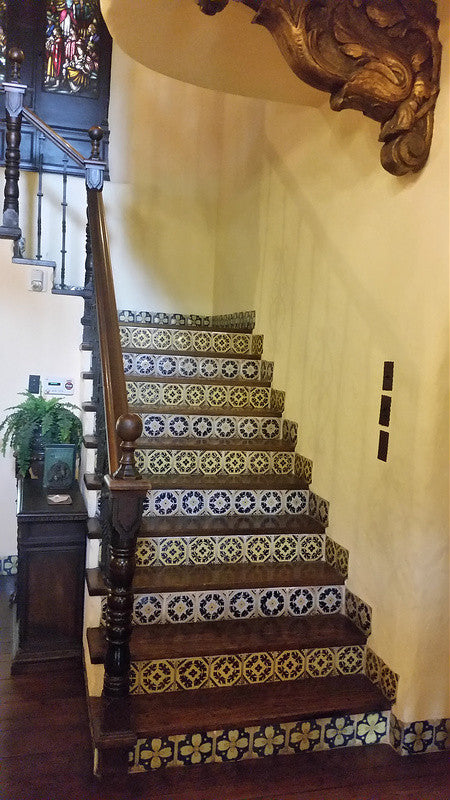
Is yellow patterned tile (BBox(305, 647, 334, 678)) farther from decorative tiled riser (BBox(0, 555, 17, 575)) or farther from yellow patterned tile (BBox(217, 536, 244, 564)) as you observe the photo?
decorative tiled riser (BBox(0, 555, 17, 575))

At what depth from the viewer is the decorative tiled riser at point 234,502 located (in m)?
3.03

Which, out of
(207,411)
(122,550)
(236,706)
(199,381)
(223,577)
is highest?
(199,381)

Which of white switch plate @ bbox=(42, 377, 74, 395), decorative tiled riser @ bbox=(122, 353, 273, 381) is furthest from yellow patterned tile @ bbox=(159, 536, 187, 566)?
white switch plate @ bbox=(42, 377, 74, 395)

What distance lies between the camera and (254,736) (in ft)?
7.55

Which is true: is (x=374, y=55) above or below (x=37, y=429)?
above

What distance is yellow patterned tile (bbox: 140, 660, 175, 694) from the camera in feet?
7.77

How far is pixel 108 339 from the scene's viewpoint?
8.54 ft

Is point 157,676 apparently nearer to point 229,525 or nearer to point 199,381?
point 229,525

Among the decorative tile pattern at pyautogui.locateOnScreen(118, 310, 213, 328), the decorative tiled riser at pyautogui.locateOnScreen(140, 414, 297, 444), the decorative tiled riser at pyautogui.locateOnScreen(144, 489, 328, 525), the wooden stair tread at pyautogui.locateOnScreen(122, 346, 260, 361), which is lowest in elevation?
the decorative tiled riser at pyautogui.locateOnScreen(144, 489, 328, 525)

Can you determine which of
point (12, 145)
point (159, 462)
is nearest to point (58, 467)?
point (159, 462)

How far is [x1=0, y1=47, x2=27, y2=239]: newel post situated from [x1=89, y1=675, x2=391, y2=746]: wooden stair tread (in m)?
2.52

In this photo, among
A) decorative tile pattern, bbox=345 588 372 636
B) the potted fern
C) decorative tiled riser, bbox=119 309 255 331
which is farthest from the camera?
decorative tiled riser, bbox=119 309 255 331

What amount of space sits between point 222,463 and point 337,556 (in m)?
0.77

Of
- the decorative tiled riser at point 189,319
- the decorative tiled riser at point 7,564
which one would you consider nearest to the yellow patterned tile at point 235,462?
the decorative tiled riser at point 189,319
